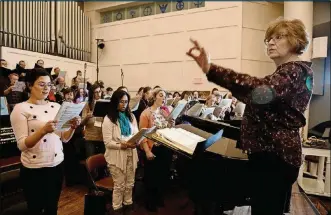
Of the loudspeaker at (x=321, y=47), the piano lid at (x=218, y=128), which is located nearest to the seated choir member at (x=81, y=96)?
the piano lid at (x=218, y=128)

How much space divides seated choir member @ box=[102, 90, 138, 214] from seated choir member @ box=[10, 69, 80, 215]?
0.87m

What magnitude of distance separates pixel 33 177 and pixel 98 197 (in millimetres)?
867

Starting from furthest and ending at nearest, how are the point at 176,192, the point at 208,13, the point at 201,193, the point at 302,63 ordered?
the point at 208,13 < the point at 176,192 < the point at 201,193 < the point at 302,63

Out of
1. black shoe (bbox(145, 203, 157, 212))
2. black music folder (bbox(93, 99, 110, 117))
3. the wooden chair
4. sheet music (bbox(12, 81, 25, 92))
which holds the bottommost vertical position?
black shoe (bbox(145, 203, 157, 212))

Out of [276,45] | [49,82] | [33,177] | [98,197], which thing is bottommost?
[98,197]

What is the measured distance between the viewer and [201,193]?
1.54m

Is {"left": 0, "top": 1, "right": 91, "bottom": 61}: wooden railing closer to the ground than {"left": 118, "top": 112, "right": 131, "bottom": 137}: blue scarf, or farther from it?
farther from it

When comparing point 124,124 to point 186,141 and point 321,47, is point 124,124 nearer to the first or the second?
point 186,141

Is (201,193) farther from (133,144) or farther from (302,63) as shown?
(133,144)

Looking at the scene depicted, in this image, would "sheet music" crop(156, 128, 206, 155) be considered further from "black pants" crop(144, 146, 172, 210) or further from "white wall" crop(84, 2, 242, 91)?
"white wall" crop(84, 2, 242, 91)

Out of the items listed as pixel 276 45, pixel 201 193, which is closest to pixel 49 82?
pixel 201 193

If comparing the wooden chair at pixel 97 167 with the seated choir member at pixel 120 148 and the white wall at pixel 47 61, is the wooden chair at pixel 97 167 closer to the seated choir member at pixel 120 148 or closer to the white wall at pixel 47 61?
the seated choir member at pixel 120 148

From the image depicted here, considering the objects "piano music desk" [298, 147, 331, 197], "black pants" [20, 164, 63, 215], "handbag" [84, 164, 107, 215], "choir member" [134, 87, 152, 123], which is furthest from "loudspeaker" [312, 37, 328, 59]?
"black pants" [20, 164, 63, 215]

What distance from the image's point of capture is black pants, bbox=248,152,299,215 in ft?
3.75
